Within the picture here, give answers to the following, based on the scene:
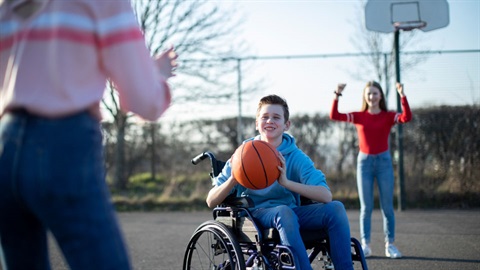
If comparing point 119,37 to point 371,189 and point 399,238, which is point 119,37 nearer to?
point 371,189

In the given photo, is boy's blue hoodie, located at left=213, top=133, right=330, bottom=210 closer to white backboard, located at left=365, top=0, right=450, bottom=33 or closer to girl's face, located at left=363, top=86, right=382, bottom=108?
girl's face, located at left=363, top=86, right=382, bottom=108

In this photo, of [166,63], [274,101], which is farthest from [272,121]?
[166,63]

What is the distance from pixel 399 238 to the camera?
25.6 feet

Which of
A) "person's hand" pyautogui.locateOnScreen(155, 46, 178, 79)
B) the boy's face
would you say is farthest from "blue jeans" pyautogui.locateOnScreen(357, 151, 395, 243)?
"person's hand" pyautogui.locateOnScreen(155, 46, 178, 79)

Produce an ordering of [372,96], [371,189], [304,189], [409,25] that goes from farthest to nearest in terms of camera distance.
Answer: [409,25] → [372,96] → [371,189] → [304,189]

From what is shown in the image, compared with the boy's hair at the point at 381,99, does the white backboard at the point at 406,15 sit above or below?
above

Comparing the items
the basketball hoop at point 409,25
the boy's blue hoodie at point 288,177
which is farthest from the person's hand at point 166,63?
the basketball hoop at point 409,25

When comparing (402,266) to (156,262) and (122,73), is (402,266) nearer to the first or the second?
(156,262)

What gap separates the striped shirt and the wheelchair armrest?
86.9 inches

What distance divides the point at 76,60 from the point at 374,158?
5250 mm

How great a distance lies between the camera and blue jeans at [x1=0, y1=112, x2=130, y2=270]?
5.82ft

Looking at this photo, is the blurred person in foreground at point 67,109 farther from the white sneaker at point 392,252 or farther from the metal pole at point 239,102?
the metal pole at point 239,102

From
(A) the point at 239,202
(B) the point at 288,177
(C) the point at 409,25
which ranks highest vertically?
(C) the point at 409,25

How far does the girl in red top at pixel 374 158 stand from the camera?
6.57 m
